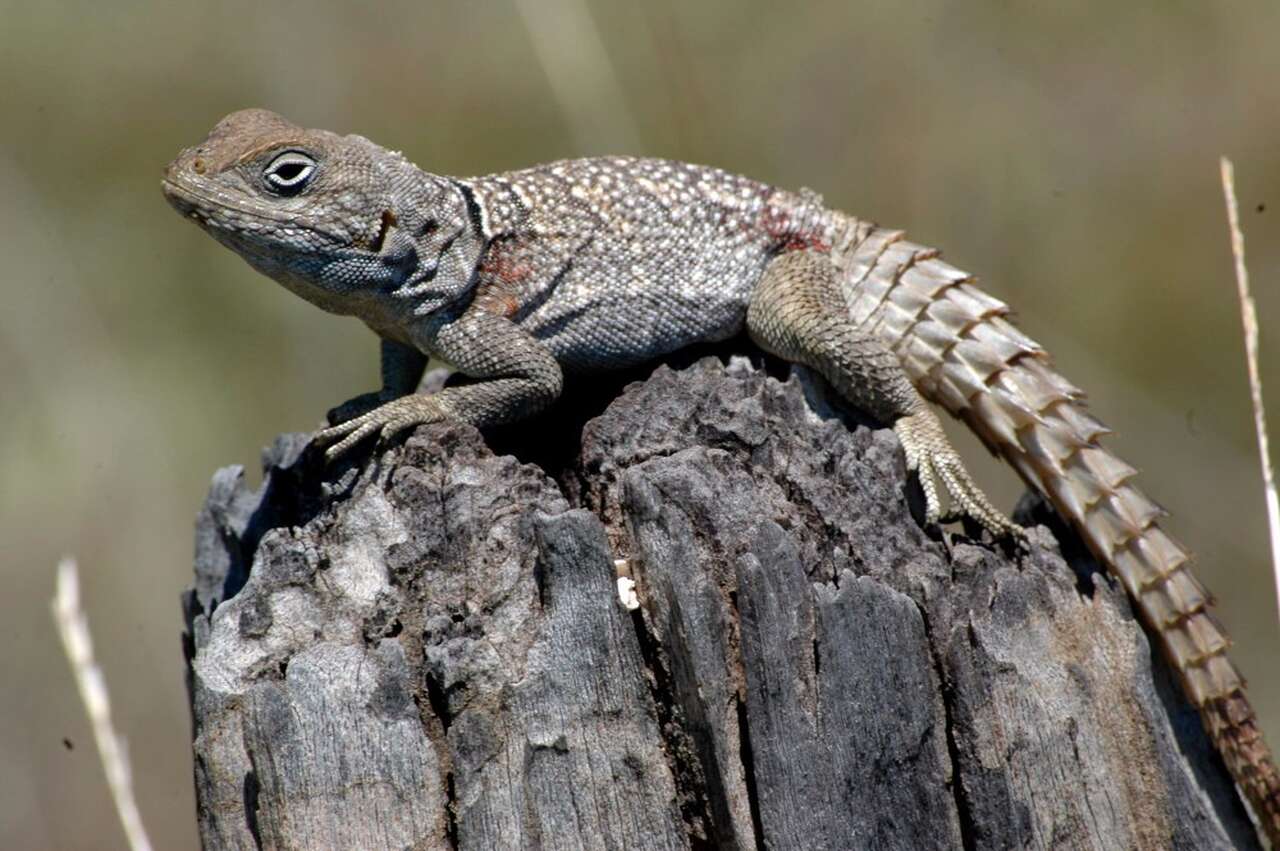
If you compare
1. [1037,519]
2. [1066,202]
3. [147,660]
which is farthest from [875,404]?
[147,660]

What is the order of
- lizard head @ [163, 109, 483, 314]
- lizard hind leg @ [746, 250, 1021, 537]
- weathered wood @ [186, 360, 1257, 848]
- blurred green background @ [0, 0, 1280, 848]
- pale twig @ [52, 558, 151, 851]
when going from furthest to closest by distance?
blurred green background @ [0, 0, 1280, 848] < lizard hind leg @ [746, 250, 1021, 537] < lizard head @ [163, 109, 483, 314] < weathered wood @ [186, 360, 1257, 848] < pale twig @ [52, 558, 151, 851]

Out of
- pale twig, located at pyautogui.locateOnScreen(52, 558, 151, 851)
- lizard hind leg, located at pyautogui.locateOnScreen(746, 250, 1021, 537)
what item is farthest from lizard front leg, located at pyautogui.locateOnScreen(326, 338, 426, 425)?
pale twig, located at pyautogui.locateOnScreen(52, 558, 151, 851)

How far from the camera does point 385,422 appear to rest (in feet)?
13.5

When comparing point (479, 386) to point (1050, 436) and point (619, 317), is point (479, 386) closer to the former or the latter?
point (619, 317)

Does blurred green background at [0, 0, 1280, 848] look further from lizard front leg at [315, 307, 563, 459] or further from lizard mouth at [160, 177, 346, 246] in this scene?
lizard mouth at [160, 177, 346, 246]

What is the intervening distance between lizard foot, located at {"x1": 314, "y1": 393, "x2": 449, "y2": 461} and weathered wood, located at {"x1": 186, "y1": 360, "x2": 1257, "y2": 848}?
0.37 meters

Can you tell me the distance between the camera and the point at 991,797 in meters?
3.27

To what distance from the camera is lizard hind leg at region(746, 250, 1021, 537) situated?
14.1 ft

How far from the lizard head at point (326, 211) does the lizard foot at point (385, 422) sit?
0.46m

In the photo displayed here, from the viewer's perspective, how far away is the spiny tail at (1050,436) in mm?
4090

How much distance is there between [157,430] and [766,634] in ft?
16.0

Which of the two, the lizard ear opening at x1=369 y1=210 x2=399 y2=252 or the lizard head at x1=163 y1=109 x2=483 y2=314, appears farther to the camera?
the lizard ear opening at x1=369 y1=210 x2=399 y2=252

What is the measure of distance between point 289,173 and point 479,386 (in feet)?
2.91

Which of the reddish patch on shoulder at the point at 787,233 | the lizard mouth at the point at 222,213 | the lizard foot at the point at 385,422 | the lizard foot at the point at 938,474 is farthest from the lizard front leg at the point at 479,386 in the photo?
the lizard foot at the point at 938,474
